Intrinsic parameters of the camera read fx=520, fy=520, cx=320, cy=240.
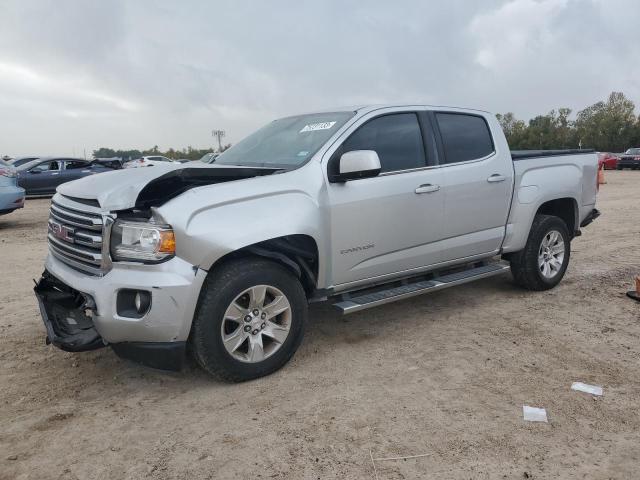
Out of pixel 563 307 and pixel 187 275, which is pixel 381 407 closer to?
pixel 187 275

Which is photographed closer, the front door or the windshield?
the front door

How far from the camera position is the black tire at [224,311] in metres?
3.21

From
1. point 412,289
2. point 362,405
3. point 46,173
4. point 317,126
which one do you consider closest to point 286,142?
point 317,126

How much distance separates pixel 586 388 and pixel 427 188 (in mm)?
1883

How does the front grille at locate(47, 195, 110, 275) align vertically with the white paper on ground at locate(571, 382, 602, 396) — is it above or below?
above

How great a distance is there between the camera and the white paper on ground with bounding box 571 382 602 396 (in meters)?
3.29

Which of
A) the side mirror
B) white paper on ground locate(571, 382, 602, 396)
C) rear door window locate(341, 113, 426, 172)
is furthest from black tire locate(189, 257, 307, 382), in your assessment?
white paper on ground locate(571, 382, 602, 396)

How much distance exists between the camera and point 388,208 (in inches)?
160

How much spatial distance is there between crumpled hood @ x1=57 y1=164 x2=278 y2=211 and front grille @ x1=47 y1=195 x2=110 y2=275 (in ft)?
0.34

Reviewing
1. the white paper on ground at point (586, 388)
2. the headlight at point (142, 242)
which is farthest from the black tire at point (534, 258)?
the headlight at point (142, 242)

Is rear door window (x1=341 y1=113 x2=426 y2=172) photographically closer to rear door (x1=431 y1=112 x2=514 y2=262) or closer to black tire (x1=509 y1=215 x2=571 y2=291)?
rear door (x1=431 y1=112 x2=514 y2=262)

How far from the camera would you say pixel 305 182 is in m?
3.67

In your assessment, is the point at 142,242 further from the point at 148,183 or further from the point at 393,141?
the point at 393,141

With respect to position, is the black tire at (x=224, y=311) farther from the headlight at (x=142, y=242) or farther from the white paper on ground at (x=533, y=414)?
the white paper on ground at (x=533, y=414)
